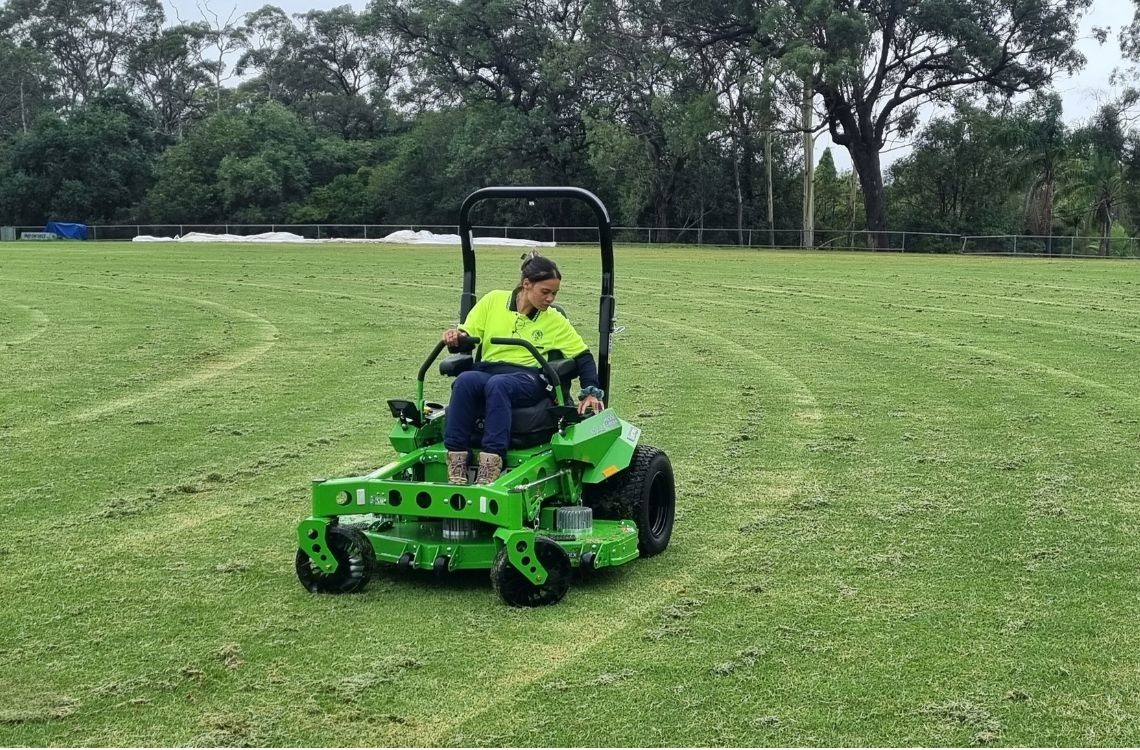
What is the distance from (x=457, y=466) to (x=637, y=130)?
5405 cm

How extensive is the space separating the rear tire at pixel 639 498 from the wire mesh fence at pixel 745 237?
3416 centimetres

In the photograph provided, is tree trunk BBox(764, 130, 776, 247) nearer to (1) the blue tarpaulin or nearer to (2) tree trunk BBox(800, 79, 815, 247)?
(2) tree trunk BBox(800, 79, 815, 247)

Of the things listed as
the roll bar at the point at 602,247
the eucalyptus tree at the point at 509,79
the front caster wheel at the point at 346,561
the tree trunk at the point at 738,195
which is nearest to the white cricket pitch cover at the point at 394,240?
the eucalyptus tree at the point at 509,79

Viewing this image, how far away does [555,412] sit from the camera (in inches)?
247

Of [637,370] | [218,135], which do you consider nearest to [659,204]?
[218,135]

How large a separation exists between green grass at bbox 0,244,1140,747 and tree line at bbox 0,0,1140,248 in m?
36.5

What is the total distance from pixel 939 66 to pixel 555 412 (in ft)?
154

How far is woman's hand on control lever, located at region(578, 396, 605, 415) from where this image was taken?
632 cm

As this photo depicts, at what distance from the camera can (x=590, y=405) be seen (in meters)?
6.35

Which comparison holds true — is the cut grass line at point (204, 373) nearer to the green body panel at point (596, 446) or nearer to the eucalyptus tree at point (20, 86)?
the green body panel at point (596, 446)

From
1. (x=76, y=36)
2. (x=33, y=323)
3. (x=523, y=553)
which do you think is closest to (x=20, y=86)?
(x=76, y=36)

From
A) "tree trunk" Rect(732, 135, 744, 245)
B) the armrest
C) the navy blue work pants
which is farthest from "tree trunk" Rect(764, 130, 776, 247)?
the navy blue work pants

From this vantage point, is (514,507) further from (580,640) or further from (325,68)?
(325,68)

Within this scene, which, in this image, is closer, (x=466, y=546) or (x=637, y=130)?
(x=466, y=546)
